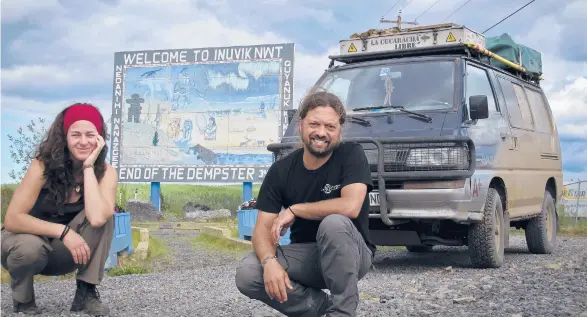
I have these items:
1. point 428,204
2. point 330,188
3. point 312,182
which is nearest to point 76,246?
point 312,182

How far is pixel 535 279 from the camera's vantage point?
280 inches

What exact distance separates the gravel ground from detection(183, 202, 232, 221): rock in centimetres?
1193

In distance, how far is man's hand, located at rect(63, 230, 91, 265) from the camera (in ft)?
16.4

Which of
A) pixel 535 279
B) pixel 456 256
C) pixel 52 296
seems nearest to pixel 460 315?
pixel 535 279

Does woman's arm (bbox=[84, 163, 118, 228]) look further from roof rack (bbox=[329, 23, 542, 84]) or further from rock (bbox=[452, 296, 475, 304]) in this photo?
roof rack (bbox=[329, 23, 542, 84])

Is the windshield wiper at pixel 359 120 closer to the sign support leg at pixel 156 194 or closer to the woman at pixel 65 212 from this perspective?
the woman at pixel 65 212

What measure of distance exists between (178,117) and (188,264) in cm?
1403

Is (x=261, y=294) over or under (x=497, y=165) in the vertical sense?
under

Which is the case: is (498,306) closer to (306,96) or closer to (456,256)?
Result: (306,96)

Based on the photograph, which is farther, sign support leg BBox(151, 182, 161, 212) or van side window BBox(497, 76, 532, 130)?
sign support leg BBox(151, 182, 161, 212)

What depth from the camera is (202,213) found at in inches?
874

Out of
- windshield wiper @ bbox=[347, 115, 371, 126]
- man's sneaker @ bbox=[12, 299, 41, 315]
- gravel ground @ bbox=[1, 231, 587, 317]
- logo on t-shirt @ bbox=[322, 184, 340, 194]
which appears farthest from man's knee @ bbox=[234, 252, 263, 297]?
windshield wiper @ bbox=[347, 115, 371, 126]

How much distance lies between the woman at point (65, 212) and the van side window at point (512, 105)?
18.9 feet

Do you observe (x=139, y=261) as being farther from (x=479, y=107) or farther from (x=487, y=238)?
(x=479, y=107)
